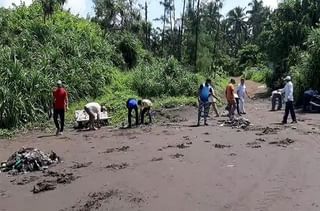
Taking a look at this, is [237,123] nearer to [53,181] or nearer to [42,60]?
[53,181]

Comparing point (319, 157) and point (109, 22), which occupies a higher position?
point (109, 22)

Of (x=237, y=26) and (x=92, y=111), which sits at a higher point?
(x=237, y=26)

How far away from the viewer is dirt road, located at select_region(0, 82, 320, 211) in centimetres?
804

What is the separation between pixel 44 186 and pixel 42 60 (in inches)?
559

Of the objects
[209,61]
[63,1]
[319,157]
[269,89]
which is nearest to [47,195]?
[319,157]

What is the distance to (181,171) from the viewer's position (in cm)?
1013

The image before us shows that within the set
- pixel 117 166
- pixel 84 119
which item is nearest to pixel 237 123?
pixel 84 119

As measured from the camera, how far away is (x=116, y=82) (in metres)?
25.9

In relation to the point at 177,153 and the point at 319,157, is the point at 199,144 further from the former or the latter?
the point at 319,157

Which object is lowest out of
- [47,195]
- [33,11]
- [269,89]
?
[47,195]

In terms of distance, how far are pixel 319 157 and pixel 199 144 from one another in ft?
11.2

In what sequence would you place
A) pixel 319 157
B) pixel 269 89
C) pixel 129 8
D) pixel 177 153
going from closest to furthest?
pixel 319 157
pixel 177 153
pixel 269 89
pixel 129 8

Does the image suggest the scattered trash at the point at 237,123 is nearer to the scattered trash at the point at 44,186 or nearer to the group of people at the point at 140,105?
the group of people at the point at 140,105

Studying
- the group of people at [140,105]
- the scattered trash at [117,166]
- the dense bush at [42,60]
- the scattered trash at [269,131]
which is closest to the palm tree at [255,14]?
the dense bush at [42,60]
